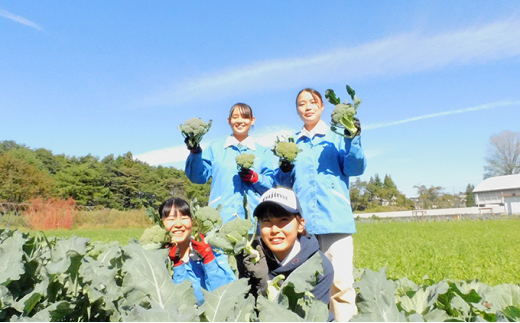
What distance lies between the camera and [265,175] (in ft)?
12.1

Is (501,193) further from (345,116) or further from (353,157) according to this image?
(345,116)

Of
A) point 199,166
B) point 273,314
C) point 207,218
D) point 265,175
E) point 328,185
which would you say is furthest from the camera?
point 265,175

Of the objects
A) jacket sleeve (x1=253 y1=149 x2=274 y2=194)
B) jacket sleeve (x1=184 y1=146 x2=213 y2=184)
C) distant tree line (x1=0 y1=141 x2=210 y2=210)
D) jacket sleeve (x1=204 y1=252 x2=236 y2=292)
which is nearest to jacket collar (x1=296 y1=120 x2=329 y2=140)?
jacket sleeve (x1=253 y1=149 x2=274 y2=194)

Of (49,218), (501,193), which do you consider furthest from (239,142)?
(501,193)

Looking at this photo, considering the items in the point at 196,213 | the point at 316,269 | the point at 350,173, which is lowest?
the point at 316,269

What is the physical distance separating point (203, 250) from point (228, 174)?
1.17 metres

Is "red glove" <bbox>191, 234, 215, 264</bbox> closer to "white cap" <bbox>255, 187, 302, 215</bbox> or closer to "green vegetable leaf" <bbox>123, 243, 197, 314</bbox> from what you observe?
"white cap" <bbox>255, 187, 302, 215</bbox>

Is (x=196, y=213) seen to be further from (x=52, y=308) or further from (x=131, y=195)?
(x=131, y=195)

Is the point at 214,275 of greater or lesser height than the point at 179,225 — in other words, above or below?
below

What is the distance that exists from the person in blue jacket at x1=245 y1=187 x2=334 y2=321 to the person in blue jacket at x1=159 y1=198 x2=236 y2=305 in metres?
0.40

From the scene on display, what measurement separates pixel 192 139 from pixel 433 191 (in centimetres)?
9043

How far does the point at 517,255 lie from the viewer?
9781 mm

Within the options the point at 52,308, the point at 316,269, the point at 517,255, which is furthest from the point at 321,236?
the point at 517,255

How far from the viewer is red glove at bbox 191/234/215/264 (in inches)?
97.4
